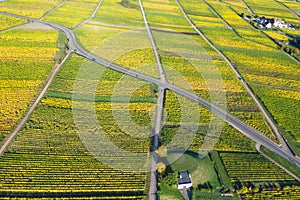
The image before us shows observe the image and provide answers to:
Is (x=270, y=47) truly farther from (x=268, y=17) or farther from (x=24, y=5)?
(x=24, y=5)

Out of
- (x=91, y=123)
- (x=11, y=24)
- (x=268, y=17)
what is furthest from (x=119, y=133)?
(x=268, y=17)

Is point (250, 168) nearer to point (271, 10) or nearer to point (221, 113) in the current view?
point (221, 113)

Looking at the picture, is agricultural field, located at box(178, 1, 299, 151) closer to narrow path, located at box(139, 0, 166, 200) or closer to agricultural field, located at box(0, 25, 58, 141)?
narrow path, located at box(139, 0, 166, 200)

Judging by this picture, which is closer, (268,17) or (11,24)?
(11,24)

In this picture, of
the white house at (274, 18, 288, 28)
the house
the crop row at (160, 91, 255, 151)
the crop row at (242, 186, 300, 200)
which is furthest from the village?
the house

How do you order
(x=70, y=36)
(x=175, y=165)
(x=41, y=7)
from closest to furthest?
(x=175, y=165)
(x=70, y=36)
(x=41, y=7)

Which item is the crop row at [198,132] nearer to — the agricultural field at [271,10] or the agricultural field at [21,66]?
the agricultural field at [21,66]
